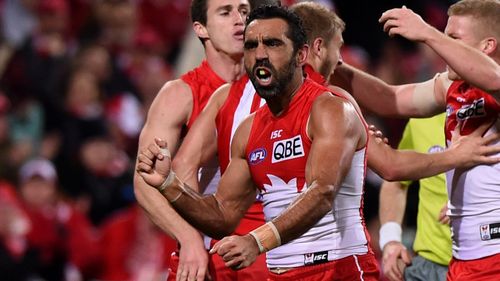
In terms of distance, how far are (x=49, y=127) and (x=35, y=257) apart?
1.67 meters

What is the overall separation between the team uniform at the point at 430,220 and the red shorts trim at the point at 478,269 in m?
0.61

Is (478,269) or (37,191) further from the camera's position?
(37,191)

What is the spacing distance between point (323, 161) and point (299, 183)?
0.29 metres

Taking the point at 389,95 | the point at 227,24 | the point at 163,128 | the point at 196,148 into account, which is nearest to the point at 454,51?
the point at 389,95

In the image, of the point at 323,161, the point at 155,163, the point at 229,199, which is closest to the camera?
the point at 323,161

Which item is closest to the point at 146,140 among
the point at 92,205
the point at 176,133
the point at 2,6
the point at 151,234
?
the point at 176,133

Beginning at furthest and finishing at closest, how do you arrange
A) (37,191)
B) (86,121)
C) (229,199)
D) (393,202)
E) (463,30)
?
(86,121) → (37,191) → (393,202) → (463,30) → (229,199)

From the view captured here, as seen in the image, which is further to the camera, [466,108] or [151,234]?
[151,234]

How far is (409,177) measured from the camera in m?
5.94

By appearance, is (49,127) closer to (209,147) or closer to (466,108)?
(209,147)

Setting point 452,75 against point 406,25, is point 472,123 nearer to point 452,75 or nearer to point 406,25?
point 452,75

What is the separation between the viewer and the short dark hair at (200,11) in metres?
6.87

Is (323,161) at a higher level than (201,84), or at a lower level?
higher

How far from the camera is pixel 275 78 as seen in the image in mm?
5457
